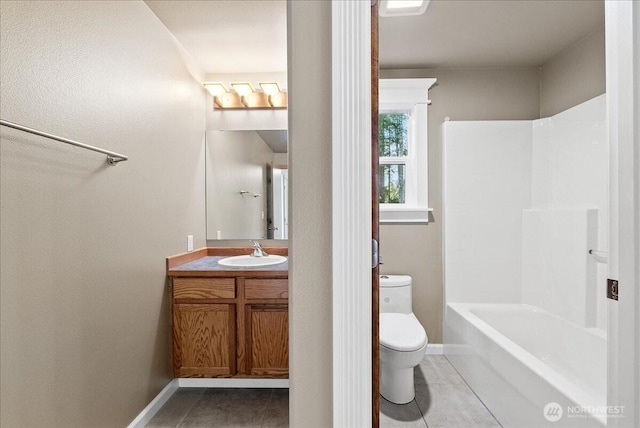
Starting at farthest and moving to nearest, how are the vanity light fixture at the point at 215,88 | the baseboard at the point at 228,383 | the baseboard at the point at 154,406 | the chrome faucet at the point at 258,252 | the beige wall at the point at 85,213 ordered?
the vanity light fixture at the point at 215,88
the chrome faucet at the point at 258,252
the baseboard at the point at 228,383
the baseboard at the point at 154,406
the beige wall at the point at 85,213

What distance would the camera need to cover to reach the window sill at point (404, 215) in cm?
304

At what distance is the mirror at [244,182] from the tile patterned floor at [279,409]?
3.86 ft

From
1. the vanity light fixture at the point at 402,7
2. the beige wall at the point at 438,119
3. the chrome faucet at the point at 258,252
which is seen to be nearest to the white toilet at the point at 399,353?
the beige wall at the point at 438,119

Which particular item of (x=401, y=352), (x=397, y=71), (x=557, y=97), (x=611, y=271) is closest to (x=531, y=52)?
(x=557, y=97)

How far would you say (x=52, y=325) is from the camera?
138 centimetres

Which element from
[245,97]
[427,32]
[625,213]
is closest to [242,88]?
[245,97]

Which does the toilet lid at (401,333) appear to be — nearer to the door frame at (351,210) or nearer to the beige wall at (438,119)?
the beige wall at (438,119)

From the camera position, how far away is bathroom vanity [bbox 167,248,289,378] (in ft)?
7.72

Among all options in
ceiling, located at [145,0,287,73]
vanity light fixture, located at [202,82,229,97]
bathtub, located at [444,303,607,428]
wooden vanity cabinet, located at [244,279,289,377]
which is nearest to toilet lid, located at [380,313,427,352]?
bathtub, located at [444,303,607,428]

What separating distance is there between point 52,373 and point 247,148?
6.62ft

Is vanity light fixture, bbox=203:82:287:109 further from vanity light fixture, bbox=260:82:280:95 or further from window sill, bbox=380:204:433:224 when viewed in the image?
window sill, bbox=380:204:433:224

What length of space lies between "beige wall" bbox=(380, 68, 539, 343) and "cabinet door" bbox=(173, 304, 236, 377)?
1390 millimetres

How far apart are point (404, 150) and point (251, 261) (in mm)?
1635

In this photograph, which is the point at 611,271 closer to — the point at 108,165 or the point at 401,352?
the point at 401,352
